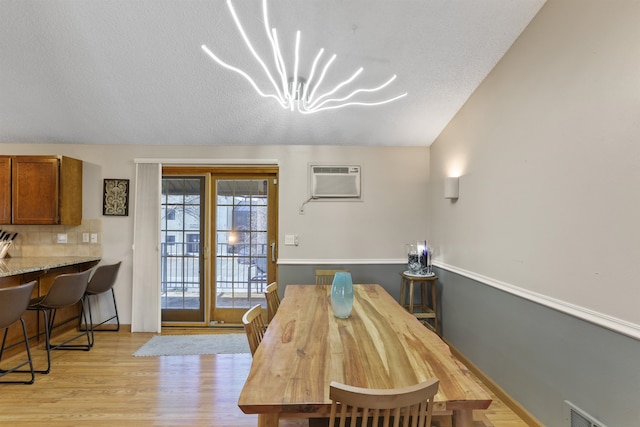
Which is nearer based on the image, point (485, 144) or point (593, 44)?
point (593, 44)

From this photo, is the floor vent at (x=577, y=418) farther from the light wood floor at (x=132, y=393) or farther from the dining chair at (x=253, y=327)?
the dining chair at (x=253, y=327)

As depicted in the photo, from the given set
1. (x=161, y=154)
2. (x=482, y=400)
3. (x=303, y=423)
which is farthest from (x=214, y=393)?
(x=161, y=154)

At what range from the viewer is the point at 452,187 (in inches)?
120

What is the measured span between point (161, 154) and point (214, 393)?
8.97 ft

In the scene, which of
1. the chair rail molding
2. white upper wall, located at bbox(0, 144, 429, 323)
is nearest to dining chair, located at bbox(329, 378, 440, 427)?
the chair rail molding

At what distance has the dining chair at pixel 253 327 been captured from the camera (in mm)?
1527

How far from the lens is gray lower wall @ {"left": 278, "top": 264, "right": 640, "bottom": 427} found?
4.87ft

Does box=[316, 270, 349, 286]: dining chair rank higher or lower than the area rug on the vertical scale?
higher

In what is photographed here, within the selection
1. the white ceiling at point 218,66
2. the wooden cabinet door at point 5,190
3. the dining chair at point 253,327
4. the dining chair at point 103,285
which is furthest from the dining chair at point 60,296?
the dining chair at point 253,327

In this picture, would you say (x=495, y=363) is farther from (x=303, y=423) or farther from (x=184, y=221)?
(x=184, y=221)

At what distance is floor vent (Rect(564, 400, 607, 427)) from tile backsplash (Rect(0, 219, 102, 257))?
4581 mm

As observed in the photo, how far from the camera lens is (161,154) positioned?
3.73 m

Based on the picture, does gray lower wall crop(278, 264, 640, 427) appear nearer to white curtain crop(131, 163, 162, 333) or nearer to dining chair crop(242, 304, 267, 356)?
dining chair crop(242, 304, 267, 356)

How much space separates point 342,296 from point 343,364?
0.60 m
